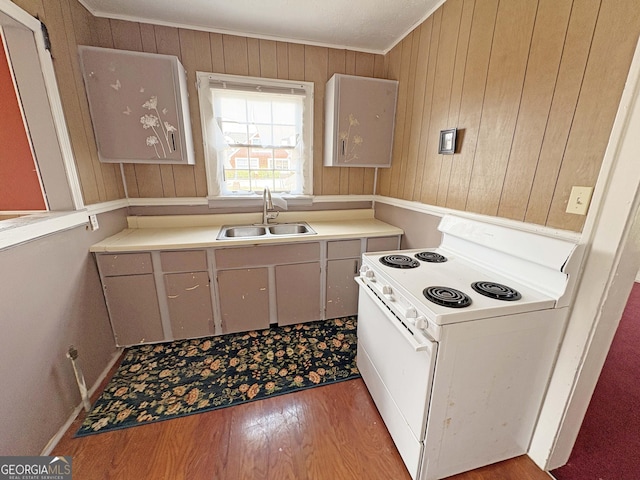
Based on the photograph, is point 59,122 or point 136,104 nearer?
point 59,122

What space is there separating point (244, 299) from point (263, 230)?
2.33ft

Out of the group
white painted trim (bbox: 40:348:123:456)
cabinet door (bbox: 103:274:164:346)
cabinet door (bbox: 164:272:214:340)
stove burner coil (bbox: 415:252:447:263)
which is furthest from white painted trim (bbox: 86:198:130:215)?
stove burner coil (bbox: 415:252:447:263)

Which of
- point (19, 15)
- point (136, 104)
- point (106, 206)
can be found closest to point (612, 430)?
point (106, 206)

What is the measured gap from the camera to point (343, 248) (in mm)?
2361

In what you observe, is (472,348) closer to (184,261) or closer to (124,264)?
(184,261)

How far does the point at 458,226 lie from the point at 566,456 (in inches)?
49.9

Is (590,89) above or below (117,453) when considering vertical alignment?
above

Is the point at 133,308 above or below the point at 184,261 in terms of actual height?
below

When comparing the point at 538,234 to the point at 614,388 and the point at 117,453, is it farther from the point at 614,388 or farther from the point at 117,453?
the point at 117,453

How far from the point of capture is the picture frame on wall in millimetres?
1795

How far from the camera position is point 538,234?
1284 millimetres

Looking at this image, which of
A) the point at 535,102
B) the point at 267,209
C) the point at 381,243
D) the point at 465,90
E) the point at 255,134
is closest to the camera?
the point at 535,102

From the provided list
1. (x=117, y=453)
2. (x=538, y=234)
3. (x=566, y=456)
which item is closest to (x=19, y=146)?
(x=117, y=453)
